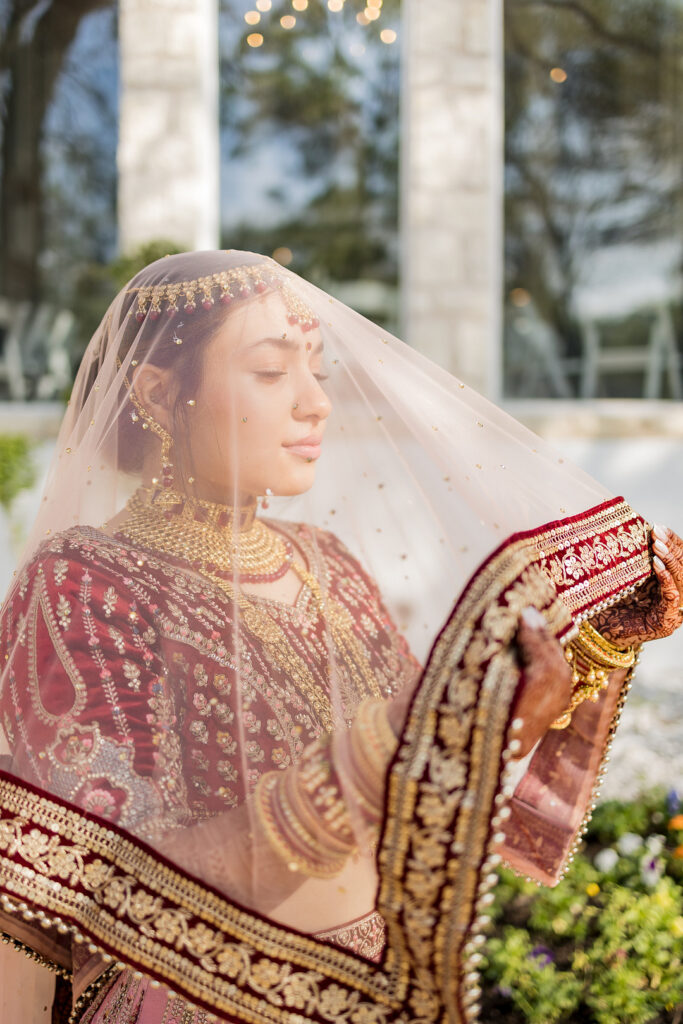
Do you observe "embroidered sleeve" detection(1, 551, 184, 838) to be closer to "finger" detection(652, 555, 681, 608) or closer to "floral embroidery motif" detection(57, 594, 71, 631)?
"floral embroidery motif" detection(57, 594, 71, 631)

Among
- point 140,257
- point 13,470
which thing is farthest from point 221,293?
point 140,257

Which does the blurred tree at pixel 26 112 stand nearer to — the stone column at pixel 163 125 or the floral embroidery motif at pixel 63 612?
the stone column at pixel 163 125

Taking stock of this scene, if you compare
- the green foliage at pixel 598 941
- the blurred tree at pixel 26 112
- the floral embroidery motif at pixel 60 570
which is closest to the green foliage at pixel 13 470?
the blurred tree at pixel 26 112

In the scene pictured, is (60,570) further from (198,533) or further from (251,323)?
(251,323)

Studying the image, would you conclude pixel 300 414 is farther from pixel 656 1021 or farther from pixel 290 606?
pixel 656 1021

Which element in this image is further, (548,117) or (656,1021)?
(548,117)

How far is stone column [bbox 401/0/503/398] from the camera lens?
5.45m

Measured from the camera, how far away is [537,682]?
0.87 metres

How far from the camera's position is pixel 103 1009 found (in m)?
1.20

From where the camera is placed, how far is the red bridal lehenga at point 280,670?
888 millimetres

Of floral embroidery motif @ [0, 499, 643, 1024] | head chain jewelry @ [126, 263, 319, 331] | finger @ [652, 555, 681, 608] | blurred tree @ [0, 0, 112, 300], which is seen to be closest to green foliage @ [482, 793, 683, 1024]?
finger @ [652, 555, 681, 608]

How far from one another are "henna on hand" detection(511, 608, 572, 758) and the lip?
0.48 meters

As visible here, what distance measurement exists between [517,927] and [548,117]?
5.37 meters

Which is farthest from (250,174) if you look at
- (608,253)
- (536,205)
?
(608,253)
